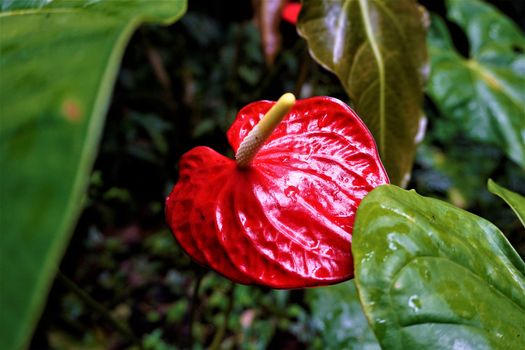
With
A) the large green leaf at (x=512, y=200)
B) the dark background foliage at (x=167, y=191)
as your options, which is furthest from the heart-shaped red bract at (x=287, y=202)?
the dark background foliage at (x=167, y=191)

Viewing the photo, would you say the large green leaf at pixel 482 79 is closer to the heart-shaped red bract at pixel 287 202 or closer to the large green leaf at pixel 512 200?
the large green leaf at pixel 512 200

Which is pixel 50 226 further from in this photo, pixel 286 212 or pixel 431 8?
pixel 431 8

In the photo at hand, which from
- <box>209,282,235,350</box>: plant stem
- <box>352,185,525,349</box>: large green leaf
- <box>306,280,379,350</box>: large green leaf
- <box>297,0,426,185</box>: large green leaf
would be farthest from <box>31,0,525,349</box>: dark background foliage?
<box>352,185,525,349</box>: large green leaf

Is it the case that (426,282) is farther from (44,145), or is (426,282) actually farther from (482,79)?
(482,79)

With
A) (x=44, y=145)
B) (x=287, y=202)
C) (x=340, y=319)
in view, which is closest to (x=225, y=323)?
(x=340, y=319)

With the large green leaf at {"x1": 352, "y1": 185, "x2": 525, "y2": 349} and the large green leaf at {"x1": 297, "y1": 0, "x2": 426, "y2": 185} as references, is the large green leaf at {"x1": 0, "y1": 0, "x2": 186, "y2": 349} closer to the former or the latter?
the large green leaf at {"x1": 352, "y1": 185, "x2": 525, "y2": 349}

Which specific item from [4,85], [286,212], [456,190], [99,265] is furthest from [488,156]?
[4,85]
